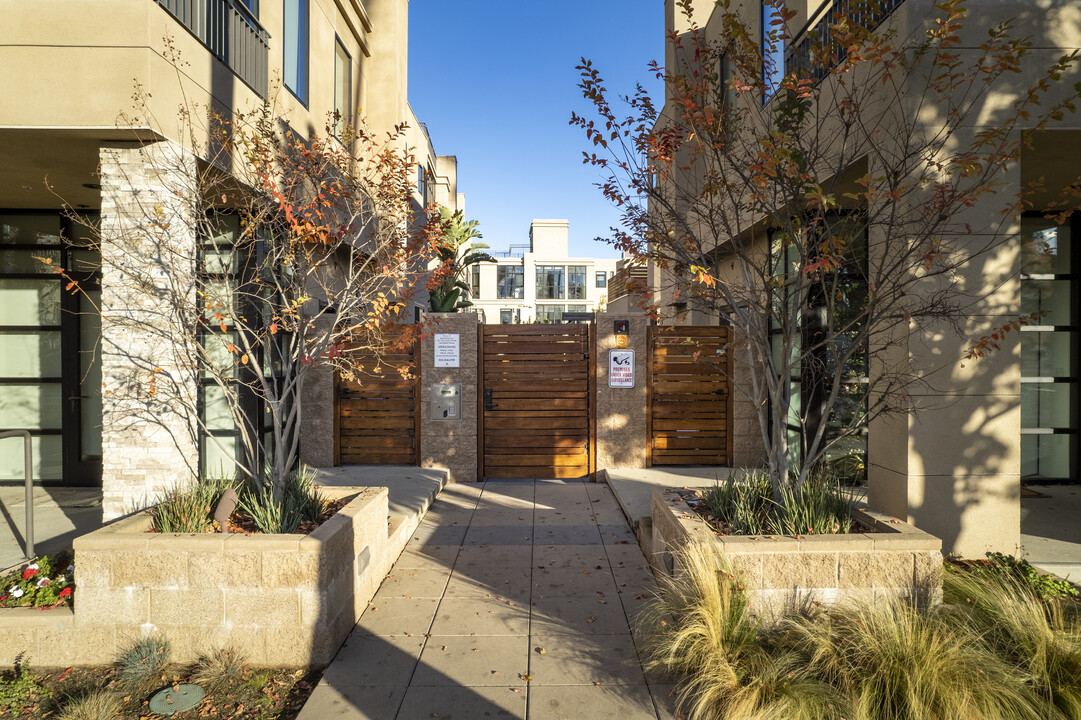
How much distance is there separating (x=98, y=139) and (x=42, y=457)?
479 centimetres

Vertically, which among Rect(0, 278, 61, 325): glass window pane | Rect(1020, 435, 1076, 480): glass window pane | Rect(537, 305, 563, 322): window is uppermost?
Rect(537, 305, 563, 322): window

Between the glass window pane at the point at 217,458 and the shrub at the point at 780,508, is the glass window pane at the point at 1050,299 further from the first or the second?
the glass window pane at the point at 217,458

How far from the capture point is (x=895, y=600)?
3689 millimetres

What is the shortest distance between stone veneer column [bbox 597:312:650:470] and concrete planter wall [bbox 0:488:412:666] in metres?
5.50

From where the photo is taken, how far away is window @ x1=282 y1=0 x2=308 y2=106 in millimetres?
8078

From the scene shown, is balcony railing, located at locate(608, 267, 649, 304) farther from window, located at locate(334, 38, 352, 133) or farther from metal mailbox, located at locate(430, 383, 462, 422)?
window, located at locate(334, 38, 352, 133)

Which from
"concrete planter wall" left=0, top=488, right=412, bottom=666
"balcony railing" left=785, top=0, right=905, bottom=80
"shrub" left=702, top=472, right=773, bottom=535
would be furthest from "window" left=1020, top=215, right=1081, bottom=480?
"concrete planter wall" left=0, top=488, right=412, bottom=666

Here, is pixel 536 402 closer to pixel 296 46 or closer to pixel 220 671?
pixel 220 671

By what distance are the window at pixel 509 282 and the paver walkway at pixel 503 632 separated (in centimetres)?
4462

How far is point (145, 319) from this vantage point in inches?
217

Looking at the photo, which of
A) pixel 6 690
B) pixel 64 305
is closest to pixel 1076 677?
pixel 6 690

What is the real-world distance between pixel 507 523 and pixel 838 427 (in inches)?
171

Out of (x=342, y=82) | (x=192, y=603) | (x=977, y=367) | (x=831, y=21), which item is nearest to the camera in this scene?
(x=192, y=603)

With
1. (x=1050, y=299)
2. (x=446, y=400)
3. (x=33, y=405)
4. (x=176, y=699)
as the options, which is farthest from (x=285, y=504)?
(x=1050, y=299)
